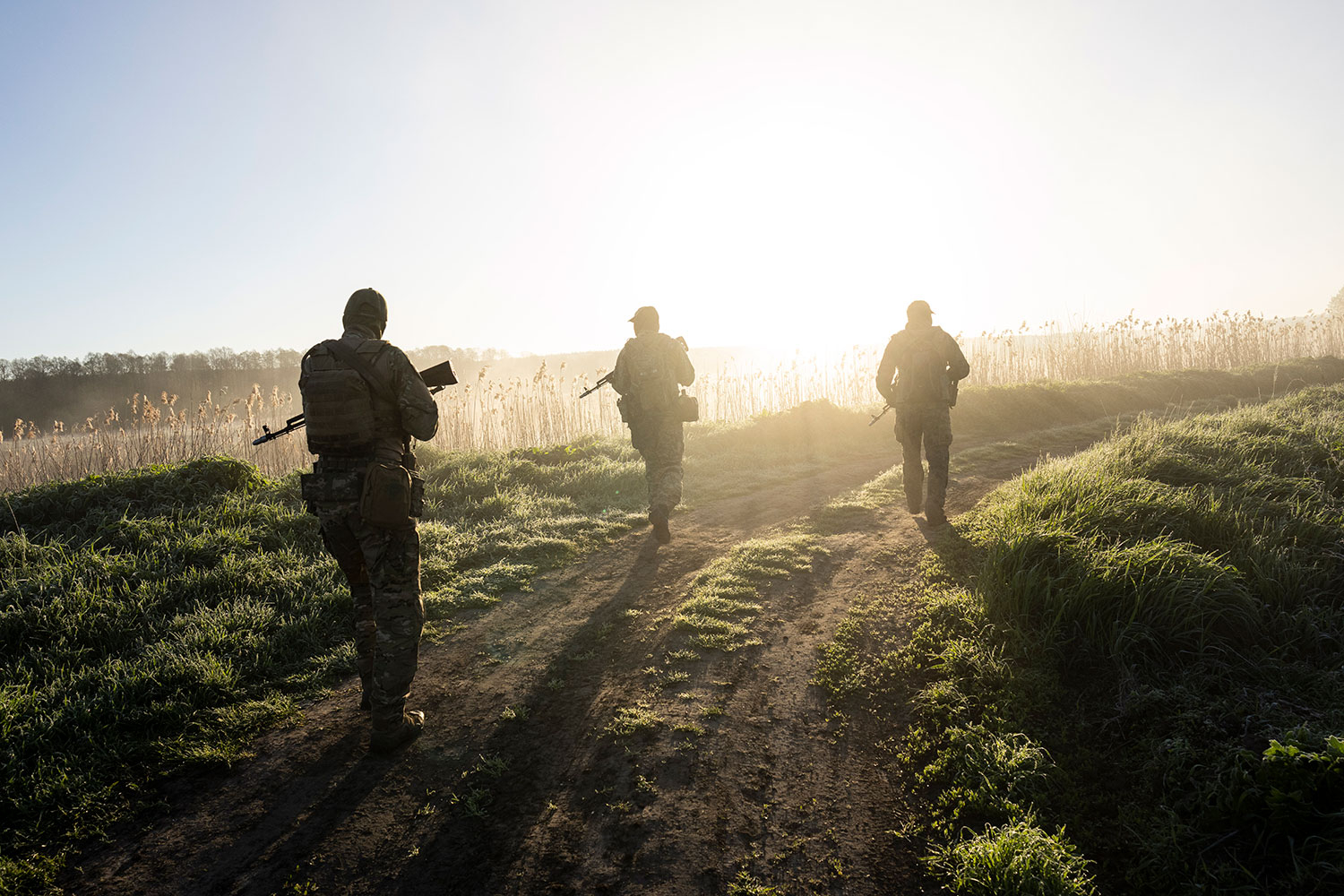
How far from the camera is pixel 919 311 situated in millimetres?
6672

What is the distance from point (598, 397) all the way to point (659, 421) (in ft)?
29.5

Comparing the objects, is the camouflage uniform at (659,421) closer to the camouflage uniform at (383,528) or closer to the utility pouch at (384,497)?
the camouflage uniform at (383,528)

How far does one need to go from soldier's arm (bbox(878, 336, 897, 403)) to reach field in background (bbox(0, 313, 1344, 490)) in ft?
23.7

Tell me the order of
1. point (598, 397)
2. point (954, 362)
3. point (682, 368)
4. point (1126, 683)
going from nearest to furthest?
point (1126, 683) → point (954, 362) → point (682, 368) → point (598, 397)

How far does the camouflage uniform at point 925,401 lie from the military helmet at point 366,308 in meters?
5.16

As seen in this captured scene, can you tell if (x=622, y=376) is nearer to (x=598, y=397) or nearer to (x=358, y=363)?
(x=358, y=363)

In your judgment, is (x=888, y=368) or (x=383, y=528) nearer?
(x=383, y=528)

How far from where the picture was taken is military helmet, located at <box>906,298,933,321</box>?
6645 millimetres

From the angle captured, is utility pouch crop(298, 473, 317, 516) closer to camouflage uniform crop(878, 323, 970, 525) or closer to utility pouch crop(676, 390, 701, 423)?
utility pouch crop(676, 390, 701, 423)

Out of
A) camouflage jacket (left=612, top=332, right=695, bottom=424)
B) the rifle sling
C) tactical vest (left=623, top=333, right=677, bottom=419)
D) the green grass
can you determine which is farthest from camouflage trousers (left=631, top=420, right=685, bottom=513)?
the rifle sling

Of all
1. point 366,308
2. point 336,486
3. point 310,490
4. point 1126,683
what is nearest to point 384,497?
point 336,486

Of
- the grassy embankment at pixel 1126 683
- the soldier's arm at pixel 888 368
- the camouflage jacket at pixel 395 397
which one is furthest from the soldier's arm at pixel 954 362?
the camouflage jacket at pixel 395 397

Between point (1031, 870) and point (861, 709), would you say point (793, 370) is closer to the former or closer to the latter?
point (861, 709)

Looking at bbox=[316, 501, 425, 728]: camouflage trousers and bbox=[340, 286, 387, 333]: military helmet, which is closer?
bbox=[316, 501, 425, 728]: camouflage trousers
